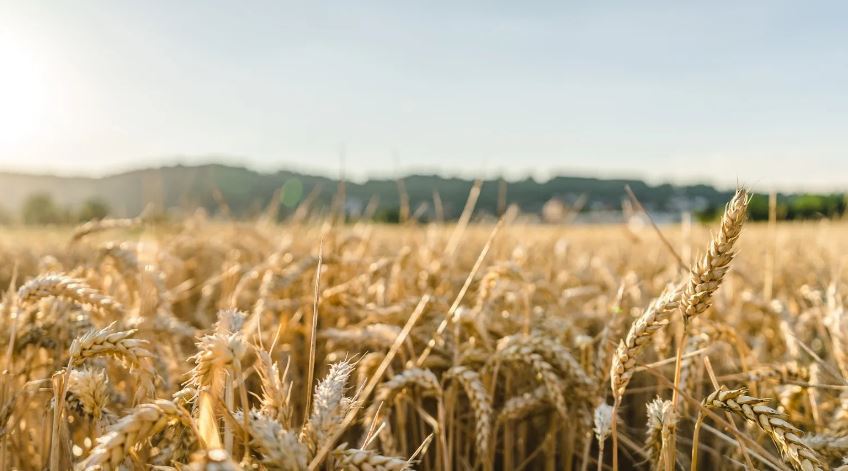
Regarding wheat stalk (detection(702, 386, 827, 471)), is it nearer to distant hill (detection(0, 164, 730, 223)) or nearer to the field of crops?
the field of crops

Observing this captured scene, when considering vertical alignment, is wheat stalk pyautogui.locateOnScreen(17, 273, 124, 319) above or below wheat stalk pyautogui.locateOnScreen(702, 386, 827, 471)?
above

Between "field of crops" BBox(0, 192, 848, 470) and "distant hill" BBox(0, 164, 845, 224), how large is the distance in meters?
0.39

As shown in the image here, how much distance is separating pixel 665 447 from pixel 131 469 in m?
0.86

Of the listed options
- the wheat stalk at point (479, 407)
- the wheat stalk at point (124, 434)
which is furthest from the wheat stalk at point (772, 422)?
the wheat stalk at point (124, 434)

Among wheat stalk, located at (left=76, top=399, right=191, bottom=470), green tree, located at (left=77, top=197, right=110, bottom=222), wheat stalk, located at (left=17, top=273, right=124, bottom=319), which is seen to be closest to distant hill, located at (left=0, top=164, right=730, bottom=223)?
green tree, located at (left=77, top=197, right=110, bottom=222)

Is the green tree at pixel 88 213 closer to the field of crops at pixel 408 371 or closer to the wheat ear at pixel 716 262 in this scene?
the field of crops at pixel 408 371

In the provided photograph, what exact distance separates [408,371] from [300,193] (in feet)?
16.2

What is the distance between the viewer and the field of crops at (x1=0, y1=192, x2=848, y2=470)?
76cm

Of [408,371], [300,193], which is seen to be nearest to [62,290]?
[408,371]

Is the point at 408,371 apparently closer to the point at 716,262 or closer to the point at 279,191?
the point at 716,262

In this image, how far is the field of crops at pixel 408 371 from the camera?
76 centimetres

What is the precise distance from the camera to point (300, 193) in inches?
236

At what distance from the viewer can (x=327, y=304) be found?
7.29 feet

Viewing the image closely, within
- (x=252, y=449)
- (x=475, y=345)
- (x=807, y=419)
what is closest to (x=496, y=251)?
(x=475, y=345)
